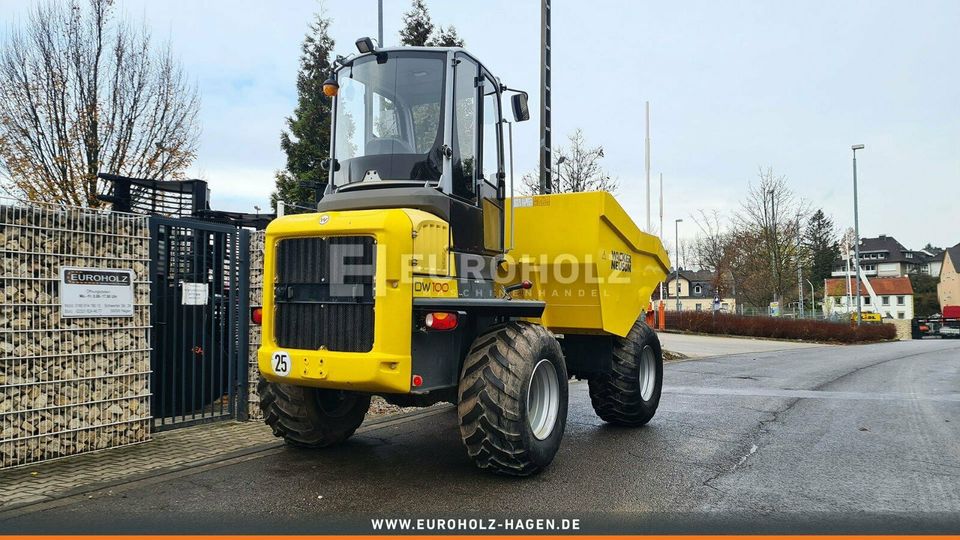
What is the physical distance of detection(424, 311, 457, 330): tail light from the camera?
4.81 metres

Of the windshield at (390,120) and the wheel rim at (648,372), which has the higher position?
the windshield at (390,120)

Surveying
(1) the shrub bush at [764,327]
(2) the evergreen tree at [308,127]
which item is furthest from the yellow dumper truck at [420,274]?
(1) the shrub bush at [764,327]

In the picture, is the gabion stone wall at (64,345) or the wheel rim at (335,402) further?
the wheel rim at (335,402)

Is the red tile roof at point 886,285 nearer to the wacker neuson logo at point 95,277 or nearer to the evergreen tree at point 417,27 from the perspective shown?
the evergreen tree at point 417,27

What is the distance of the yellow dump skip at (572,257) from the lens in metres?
6.75

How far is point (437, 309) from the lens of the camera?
490cm

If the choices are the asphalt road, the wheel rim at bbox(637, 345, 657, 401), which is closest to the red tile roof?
the wheel rim at bbox(637, 345, 657, 401)

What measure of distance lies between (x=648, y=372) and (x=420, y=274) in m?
4.07

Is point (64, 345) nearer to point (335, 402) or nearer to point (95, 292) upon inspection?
point (95, 292)

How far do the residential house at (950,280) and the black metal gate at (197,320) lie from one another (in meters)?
92.0

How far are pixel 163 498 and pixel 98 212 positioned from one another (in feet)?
9.34

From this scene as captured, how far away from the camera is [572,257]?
678 cm

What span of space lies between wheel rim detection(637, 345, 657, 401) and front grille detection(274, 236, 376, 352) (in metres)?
4.00

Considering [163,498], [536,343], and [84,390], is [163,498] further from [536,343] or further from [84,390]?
[536,343]
